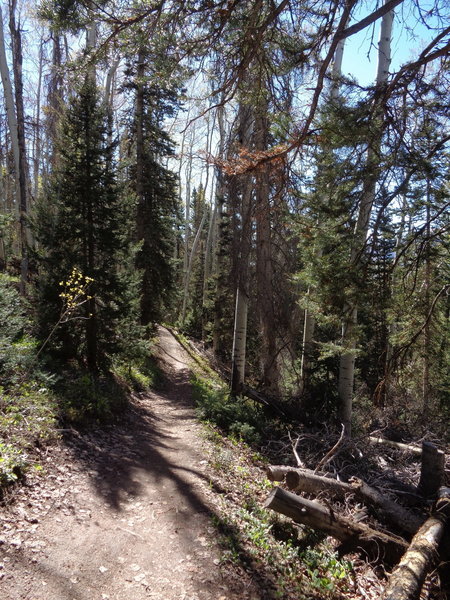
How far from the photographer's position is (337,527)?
439 centimetres

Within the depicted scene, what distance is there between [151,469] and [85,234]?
19.2ft

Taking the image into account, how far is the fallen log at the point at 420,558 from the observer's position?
2.99 metres

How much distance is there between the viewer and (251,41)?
145 inches

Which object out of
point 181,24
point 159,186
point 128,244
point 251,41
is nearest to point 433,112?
point 251,41

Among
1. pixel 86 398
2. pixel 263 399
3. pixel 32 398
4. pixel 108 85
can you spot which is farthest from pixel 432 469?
pixel 108 85

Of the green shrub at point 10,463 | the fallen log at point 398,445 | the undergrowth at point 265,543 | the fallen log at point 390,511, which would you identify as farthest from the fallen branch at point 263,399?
the green shrub at point 10,463

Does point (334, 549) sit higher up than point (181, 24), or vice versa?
point (181, 24)

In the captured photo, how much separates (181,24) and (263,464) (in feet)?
23.3

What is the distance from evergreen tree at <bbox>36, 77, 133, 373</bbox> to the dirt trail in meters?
3.31

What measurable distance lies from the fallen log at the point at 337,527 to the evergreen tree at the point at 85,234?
610cm

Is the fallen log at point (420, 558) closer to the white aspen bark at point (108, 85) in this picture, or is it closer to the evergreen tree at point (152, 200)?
the white aspen bark at point (108, 85)

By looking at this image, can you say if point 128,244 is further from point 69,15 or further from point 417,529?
point 417,529

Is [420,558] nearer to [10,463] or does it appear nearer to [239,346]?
[10,463]

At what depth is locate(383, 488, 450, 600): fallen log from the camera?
2992 mm
